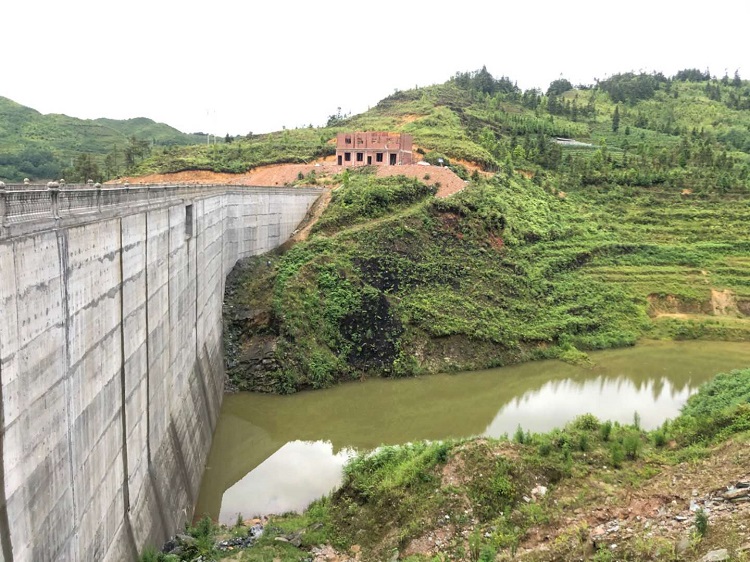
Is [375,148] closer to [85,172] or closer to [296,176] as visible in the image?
[296,176]

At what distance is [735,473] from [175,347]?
12.6 m

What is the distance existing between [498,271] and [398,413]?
12.6m

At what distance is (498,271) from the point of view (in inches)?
1267

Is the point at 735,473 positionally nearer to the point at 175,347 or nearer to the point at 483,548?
the point at 483,548

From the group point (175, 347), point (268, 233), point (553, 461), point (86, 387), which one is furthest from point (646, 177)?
point (86, 387)

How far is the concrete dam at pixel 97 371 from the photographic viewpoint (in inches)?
265

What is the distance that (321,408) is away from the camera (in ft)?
72.7

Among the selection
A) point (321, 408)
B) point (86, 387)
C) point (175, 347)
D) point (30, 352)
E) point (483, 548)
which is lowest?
point (321, 408)

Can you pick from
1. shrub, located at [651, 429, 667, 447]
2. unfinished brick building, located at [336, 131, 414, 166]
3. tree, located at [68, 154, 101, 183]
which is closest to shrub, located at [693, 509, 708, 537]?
shrub, located at [651, 429, 667, 447]

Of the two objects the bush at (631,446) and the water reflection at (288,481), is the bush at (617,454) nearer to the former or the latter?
the bush at (631,446)

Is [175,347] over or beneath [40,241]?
beneath

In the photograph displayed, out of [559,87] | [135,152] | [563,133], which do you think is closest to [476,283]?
[135,152]

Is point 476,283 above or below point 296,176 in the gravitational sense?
below

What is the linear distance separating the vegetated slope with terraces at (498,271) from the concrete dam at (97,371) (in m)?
7.98
